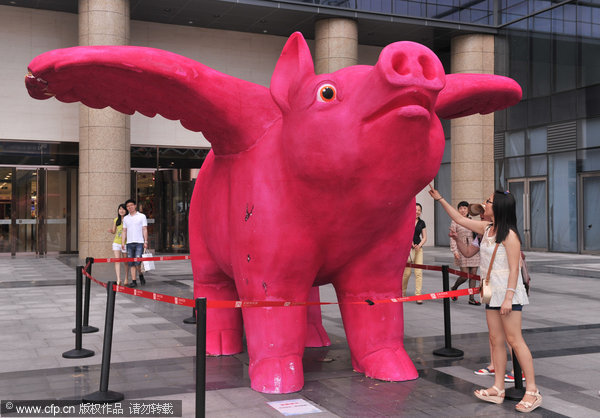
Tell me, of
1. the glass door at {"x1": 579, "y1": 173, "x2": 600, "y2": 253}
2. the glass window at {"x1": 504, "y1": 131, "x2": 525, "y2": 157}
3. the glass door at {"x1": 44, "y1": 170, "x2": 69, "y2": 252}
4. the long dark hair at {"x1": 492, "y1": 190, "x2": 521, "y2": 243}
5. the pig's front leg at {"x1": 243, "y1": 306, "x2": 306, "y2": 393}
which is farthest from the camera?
the glass window at {"x1": 504, "y1": 131, "x2": 525, "y2": 157}

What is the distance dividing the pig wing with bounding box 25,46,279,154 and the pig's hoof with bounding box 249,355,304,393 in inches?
63.1

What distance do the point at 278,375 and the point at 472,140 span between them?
15.4m

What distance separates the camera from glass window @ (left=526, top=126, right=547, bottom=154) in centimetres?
1900

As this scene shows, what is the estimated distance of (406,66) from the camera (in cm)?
391

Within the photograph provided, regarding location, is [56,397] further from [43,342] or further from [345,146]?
[345,146]

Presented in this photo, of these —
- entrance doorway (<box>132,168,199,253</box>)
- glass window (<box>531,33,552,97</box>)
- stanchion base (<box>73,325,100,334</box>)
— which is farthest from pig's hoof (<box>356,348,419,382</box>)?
glass window (<box>531,33,552,97</box>)

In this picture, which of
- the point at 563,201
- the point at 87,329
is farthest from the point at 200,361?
the point at 563,201

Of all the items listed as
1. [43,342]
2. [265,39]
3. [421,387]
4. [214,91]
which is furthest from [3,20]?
[421,387]

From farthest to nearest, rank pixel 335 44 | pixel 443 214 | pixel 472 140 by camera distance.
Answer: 1. pixel 443 214
2. pixel 472 140
3. pixel 335 44

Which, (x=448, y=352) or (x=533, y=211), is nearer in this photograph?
(x=448, y=352)

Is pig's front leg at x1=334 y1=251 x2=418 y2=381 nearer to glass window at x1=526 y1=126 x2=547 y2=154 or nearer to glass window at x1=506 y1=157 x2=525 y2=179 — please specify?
glass window at x1=526 y1=126 x2=547 y2=154

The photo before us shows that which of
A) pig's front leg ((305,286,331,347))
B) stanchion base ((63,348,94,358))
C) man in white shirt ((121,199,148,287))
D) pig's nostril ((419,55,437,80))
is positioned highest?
pig's nostril ((419,55,437,80))

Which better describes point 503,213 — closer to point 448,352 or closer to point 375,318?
point 375,318

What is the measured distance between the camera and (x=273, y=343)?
466cm
